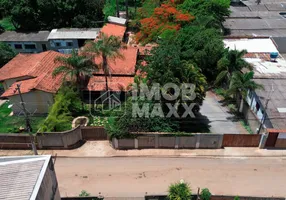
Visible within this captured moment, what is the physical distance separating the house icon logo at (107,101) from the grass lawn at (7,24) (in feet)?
83.7

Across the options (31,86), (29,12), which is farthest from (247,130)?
(29,12)

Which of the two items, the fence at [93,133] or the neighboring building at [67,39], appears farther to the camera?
the neighboring building at [67,39]

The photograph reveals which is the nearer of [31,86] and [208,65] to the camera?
[31,86]

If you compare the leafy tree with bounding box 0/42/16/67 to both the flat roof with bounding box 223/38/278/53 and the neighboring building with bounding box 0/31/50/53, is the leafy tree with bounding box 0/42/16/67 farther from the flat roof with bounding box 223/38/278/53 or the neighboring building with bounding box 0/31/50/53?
the flat roof with bounding box 223/38/278/53

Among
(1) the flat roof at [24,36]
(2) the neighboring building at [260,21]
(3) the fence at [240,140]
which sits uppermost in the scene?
(2) the neighboring building at [260,21]

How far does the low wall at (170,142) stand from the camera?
70.1ft

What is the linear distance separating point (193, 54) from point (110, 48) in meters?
9.64

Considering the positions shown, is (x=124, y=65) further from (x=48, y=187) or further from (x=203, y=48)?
(x=48, y=187)

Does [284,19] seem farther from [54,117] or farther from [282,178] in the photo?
[54,117]

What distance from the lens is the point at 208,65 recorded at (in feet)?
97.1

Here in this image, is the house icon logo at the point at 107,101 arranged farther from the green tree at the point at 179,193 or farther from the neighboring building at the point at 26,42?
the neighboring building at the point at 26,42

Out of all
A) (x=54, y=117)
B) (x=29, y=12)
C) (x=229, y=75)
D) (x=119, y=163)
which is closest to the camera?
(x=119, y=163)

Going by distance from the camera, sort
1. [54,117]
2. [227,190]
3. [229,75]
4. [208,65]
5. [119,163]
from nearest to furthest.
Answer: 1. [227,190]
2. [119,163]
3. [54,117]
4. [229,75]
5. [208,65]

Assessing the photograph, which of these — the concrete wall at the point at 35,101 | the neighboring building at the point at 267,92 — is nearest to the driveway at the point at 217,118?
the neighboring building at the point at 267,92
